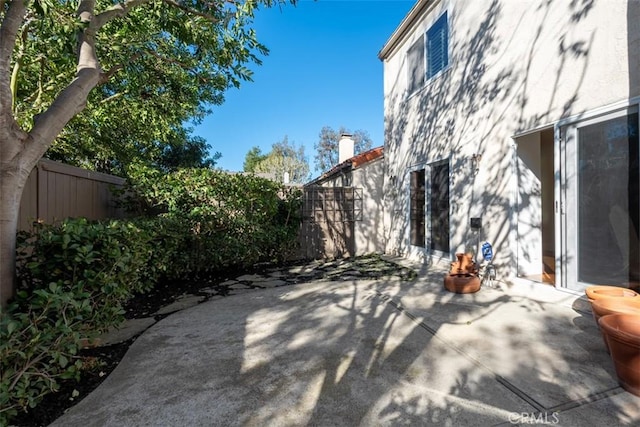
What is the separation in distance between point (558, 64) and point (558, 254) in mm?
2494

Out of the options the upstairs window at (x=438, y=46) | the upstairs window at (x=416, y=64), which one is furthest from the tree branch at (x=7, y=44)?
the upstairs window at (x=416, y=64)

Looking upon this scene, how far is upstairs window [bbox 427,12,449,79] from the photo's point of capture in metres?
6.27

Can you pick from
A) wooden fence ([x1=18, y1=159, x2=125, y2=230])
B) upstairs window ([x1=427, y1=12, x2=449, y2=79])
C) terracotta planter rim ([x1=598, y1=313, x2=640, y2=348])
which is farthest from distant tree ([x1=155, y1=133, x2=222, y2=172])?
terracotta planter rim ([x1=598, y1=313, x2=640, y2=348])

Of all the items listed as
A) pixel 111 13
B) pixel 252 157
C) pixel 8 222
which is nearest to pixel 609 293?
pixel 8 222

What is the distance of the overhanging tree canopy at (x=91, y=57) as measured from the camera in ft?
7.30

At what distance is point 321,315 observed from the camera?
383 centimetres

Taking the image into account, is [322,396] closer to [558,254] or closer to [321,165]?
[558,254]

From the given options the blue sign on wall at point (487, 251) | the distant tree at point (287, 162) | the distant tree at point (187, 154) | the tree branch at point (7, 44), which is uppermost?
the distant tree at point (287, 162)

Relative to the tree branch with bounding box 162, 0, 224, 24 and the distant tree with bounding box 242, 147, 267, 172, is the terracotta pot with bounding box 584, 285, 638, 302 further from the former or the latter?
the distant tree with bounding box 242, 147, 267, 172

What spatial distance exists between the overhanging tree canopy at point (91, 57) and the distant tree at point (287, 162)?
2685 centimetres

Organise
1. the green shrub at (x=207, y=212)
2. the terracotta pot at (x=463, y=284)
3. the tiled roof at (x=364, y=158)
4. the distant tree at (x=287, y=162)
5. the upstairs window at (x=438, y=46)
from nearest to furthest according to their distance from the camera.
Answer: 1. the terracotta pot at (x=463, y=284)
2. the green shrub at (x=207, y=212)
3. the upstairs window at (x=438, y=46)
4. the tiled roof at (x=364, y=158)
5. the distant tree at (x=287, y=162)

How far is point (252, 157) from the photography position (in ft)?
135

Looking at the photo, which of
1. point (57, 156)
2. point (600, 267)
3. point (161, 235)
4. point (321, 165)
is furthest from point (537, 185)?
point (321, 165)

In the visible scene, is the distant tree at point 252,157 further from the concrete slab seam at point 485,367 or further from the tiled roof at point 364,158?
the concrete slab seam at point 485,367
